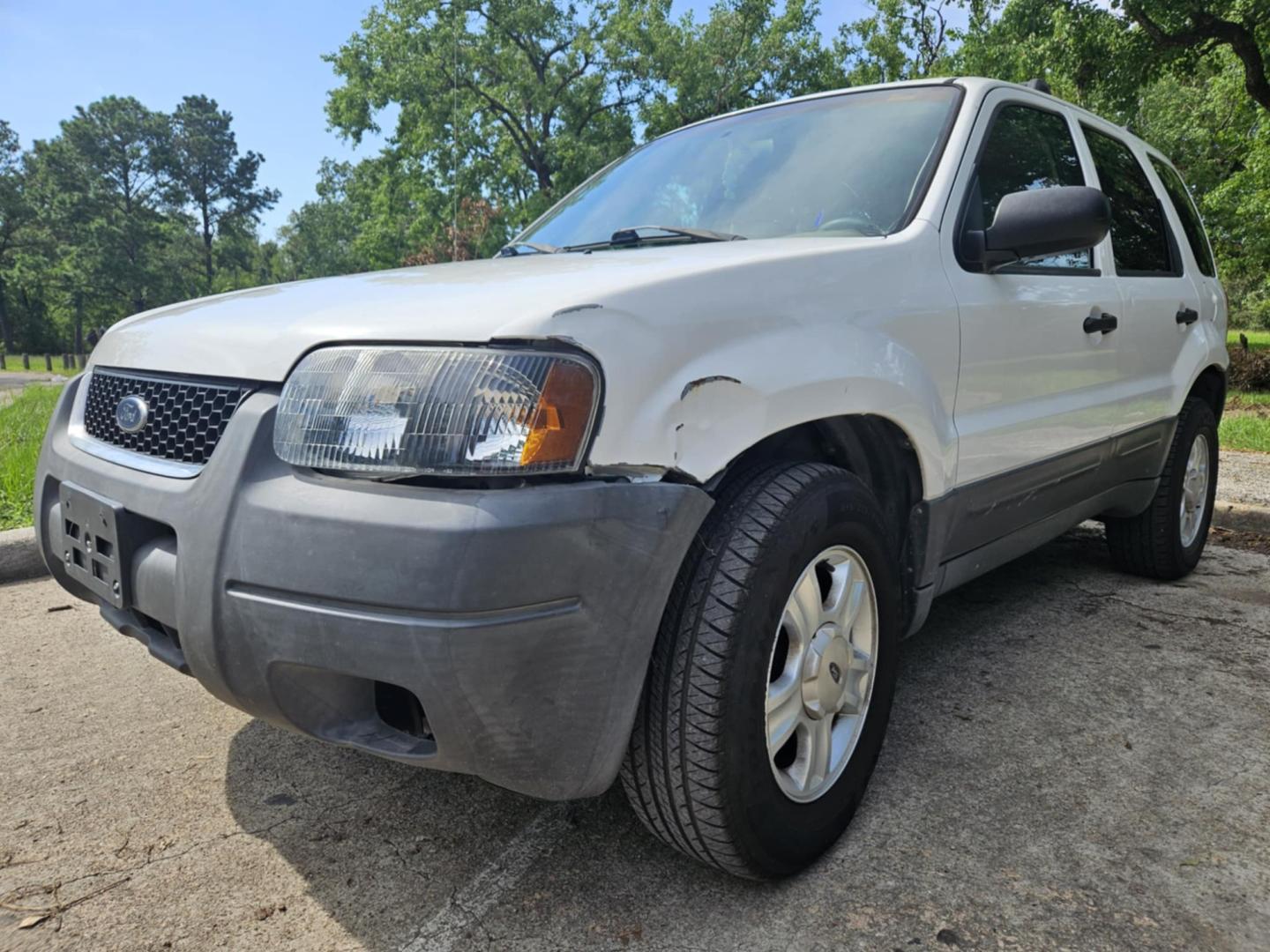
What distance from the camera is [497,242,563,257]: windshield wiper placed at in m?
2.60

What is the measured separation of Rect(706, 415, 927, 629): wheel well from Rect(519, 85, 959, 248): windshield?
0.51 m

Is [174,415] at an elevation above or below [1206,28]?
below

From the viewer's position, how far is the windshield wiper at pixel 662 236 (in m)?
2.23

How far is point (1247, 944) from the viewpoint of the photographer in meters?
1.57

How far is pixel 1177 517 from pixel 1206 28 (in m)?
9.71

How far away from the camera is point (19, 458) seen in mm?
5371

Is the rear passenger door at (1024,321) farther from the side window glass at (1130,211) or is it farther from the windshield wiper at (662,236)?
the windshield wiper at (662,236)

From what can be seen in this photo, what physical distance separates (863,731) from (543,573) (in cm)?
97

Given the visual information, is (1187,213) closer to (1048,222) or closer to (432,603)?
(1048,222)

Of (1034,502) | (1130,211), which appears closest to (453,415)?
(1034,502)

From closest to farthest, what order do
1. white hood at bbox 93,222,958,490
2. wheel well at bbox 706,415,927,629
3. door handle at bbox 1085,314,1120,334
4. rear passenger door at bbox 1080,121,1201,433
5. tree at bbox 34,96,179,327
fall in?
white hood at bbox 93,222,958,490 → wheel well at bbox 706,415,927,629 → door handle at bbox 1085,314,1120,334 → rear passenger door at bbox 1080,121,1201,433 → tree at bbox 34,96,179,327

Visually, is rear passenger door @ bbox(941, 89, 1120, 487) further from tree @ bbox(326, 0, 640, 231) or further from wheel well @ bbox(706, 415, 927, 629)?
tree @ bbox(326, 0, 640, 231)

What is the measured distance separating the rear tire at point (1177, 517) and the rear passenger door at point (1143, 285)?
0.25 metres

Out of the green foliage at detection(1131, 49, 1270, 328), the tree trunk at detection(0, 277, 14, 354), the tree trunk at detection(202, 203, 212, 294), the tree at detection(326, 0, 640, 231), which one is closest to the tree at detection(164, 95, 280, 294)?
the tree trunk at detection(202, 203, 212, 294)
